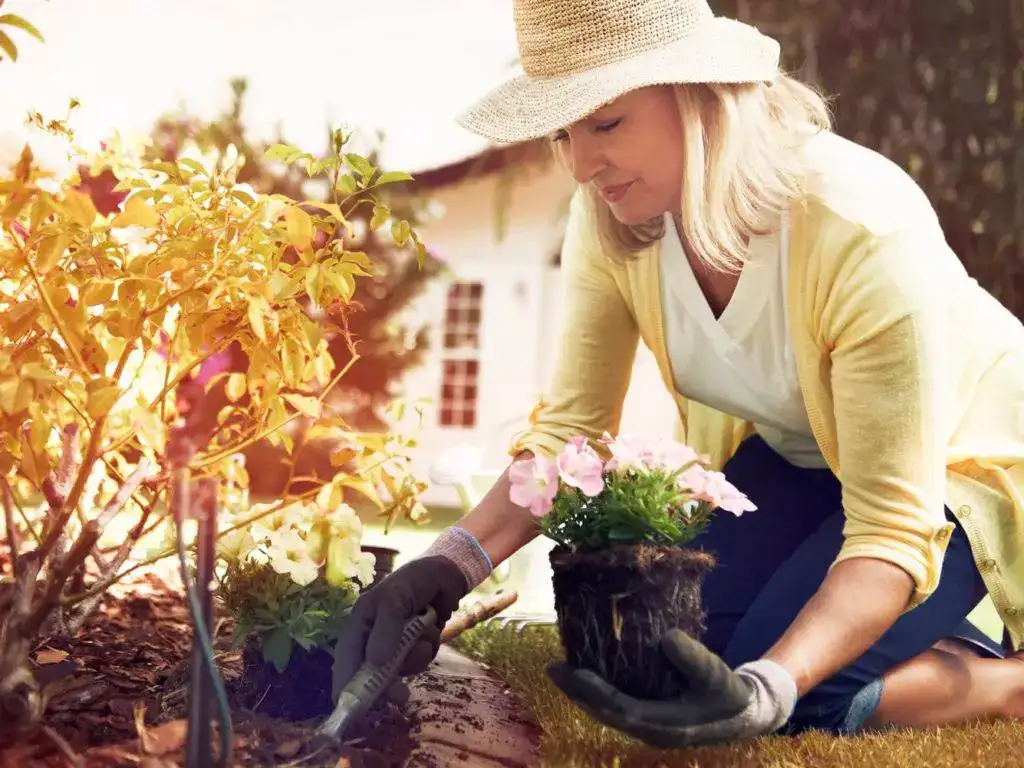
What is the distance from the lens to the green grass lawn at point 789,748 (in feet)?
5.46

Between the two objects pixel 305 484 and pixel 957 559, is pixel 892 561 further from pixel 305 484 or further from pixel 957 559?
pixel 305 484

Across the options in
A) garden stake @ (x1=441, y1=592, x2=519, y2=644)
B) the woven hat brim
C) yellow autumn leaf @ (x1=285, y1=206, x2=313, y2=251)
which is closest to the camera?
yellow autumn leaf @ (x1=285, y1=206, x2=313, y2=251)

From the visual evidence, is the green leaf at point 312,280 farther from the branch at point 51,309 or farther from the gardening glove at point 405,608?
the gardening glove at point 405,608

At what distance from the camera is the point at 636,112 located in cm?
174

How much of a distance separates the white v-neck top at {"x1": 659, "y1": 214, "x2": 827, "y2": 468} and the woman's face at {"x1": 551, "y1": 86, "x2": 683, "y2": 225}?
0.25m

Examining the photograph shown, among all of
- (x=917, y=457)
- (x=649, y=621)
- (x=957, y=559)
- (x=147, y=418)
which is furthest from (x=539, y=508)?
(x=957, y=559)

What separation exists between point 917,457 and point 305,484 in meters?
5.58

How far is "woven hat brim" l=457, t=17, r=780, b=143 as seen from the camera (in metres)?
1.62

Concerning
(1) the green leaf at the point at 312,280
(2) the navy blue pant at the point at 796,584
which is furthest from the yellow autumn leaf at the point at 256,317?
(2) the navy blue pant at the point at 796,584

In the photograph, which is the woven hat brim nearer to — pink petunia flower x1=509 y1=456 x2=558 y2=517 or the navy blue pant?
pink petunia flower x1=509 y1=456 x2=558 y2=517

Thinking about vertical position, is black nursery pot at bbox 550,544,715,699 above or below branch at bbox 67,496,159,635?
above

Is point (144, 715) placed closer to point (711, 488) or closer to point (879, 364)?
point (711, 488)

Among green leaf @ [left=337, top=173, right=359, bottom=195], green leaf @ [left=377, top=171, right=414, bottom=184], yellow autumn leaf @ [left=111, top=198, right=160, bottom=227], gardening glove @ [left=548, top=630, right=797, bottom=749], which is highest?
green leaf @ [left=377, top=171, right=414, bottom=184]

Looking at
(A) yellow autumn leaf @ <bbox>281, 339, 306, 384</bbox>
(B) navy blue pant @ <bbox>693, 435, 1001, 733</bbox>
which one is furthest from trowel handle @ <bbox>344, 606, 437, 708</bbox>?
(B) navy blue pant @ <bbox>693, 435, 1001, 733</bbox>
